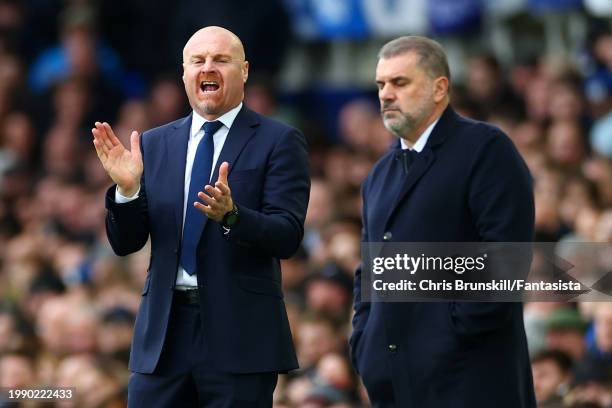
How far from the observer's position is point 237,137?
5617 mm

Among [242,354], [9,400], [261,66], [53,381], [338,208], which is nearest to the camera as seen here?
[242,354]

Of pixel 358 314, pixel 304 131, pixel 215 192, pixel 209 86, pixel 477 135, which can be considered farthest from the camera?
pixel 304 131

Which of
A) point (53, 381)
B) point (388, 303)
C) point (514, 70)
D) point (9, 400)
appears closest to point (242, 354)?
point (388, 303)

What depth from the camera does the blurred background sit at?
28.3 feet

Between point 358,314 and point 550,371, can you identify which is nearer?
point 358,314

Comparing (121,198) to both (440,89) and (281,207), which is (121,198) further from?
(440,89)

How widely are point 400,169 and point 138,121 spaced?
7.13 meters

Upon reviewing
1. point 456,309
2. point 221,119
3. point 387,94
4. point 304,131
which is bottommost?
point 456,309

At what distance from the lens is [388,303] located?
581 cm

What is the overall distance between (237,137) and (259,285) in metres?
0.56

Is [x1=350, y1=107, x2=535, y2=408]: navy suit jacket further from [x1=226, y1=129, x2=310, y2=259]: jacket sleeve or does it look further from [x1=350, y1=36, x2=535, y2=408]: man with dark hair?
[x1=226, y1=129, x2=310, y2=259]: jacket sleeve

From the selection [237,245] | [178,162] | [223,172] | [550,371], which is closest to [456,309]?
[237,245]

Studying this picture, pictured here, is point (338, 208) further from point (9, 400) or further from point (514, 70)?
point (9, 400)

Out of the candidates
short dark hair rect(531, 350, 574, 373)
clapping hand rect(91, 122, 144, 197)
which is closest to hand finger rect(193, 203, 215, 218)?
clapping hand rect(91, 122, 144, 197)
